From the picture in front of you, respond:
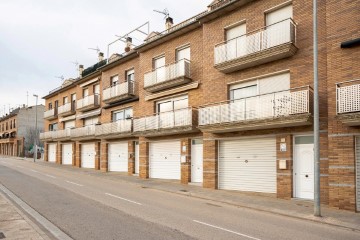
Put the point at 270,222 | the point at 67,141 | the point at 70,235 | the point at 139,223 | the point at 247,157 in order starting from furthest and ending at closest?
the point at 67,141
the point at 247,157
the point at 270,222
the point at 139,223
the point at 70,235

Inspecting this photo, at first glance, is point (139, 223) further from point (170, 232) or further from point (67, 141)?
point (67, 141)

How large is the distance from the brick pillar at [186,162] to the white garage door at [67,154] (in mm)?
20240

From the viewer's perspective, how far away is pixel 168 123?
61.6 ft

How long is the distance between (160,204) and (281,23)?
9.07 meters

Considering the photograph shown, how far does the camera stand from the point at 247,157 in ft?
49.9

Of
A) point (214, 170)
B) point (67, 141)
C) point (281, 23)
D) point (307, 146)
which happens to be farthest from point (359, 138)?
point (67, 141)

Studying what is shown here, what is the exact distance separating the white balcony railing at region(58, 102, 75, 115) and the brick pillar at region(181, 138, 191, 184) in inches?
767

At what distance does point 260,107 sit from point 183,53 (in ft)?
25.2

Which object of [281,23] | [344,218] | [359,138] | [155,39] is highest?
[155,39]

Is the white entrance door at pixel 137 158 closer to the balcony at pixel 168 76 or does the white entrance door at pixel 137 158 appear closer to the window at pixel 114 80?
the balcony at pixel 168 76

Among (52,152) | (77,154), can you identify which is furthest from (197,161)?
(52,152)

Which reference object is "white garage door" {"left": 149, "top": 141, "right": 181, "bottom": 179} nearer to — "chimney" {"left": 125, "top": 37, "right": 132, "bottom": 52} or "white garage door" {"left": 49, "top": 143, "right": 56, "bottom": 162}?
"chimney" {"left": 125, "top": 37, "right": 132, "bottom": 52}

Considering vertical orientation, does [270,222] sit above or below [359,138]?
below

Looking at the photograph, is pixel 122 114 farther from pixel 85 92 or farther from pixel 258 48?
pixel 258 48
